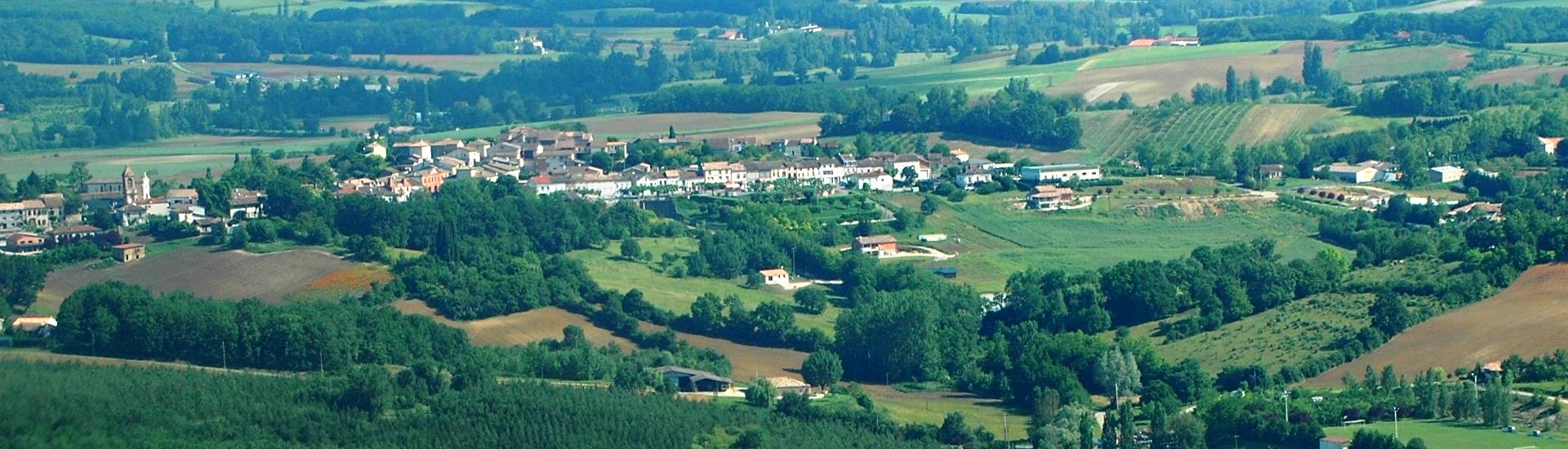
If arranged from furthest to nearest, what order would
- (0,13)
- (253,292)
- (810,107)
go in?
(0,13), (810,107), (253,292)

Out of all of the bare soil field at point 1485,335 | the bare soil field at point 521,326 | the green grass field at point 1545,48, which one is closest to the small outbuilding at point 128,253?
the bare soil field at point 521,326

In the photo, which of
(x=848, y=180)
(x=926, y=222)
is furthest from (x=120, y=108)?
(x=926, y=222)

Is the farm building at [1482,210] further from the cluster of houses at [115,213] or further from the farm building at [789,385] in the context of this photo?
the cluster of houses at [115,213]

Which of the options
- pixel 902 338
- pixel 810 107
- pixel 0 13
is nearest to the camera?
pixel 902 338

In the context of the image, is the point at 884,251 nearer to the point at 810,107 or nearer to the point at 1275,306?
the point at 1275,306

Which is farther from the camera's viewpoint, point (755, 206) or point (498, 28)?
point (498, 28)

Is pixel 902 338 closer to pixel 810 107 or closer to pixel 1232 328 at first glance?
pixel 1232 328

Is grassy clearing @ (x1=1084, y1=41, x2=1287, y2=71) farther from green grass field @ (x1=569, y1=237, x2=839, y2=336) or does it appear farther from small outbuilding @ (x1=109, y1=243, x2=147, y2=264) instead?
small outbuilding @ (x1=109, y1=243, x2=147, y2=264)
